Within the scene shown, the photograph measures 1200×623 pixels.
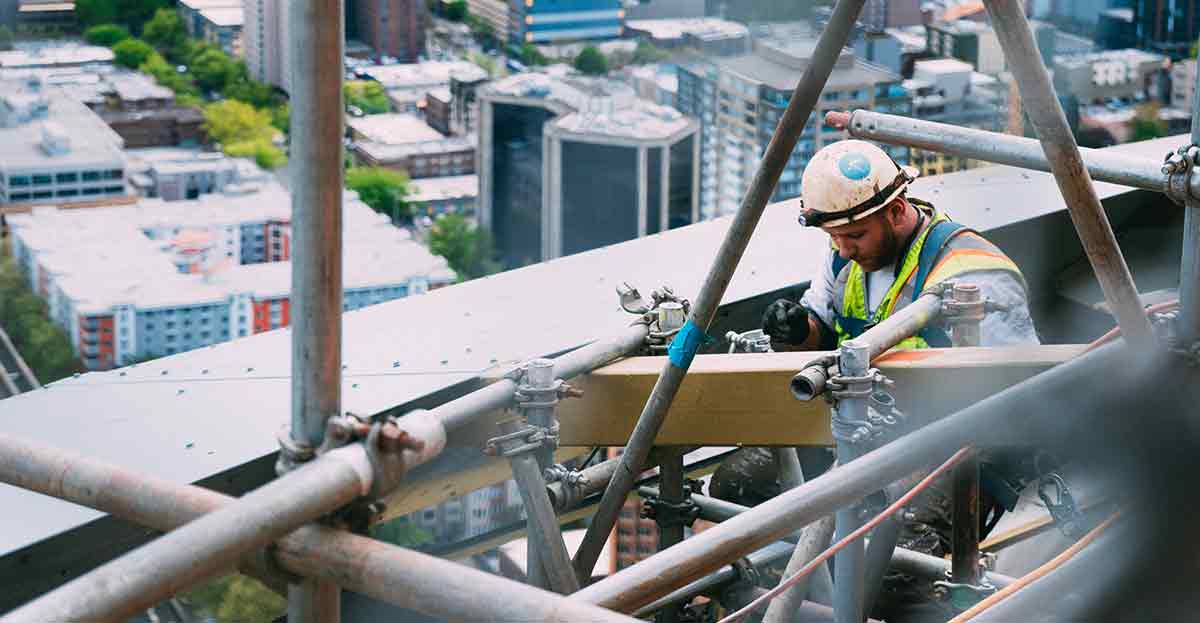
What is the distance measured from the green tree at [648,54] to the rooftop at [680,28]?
0.39m

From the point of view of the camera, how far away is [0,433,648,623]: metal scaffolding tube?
49.0 inches

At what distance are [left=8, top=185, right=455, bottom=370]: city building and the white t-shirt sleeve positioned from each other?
1972 cm

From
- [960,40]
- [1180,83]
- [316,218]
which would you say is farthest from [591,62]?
[316,218]

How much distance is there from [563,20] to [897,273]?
97.3 ft

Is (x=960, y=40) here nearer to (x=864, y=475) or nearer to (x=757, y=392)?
(x=757, y=392)

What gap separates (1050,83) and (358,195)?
2778cm

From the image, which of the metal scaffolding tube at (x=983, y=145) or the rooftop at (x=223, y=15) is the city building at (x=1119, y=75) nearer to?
the rooftop at (x=223, y=15)

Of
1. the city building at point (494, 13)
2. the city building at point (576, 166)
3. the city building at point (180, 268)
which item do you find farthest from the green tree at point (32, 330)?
the city building at point (494, 13)

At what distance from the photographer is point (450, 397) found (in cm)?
261

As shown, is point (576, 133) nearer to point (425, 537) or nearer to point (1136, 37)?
point (1136, 37)

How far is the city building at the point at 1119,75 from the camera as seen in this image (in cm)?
2262

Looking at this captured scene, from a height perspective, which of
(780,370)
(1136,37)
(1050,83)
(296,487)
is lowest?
(1136,37)

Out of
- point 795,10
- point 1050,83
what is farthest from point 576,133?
point 1050,83

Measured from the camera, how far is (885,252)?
2.74m
